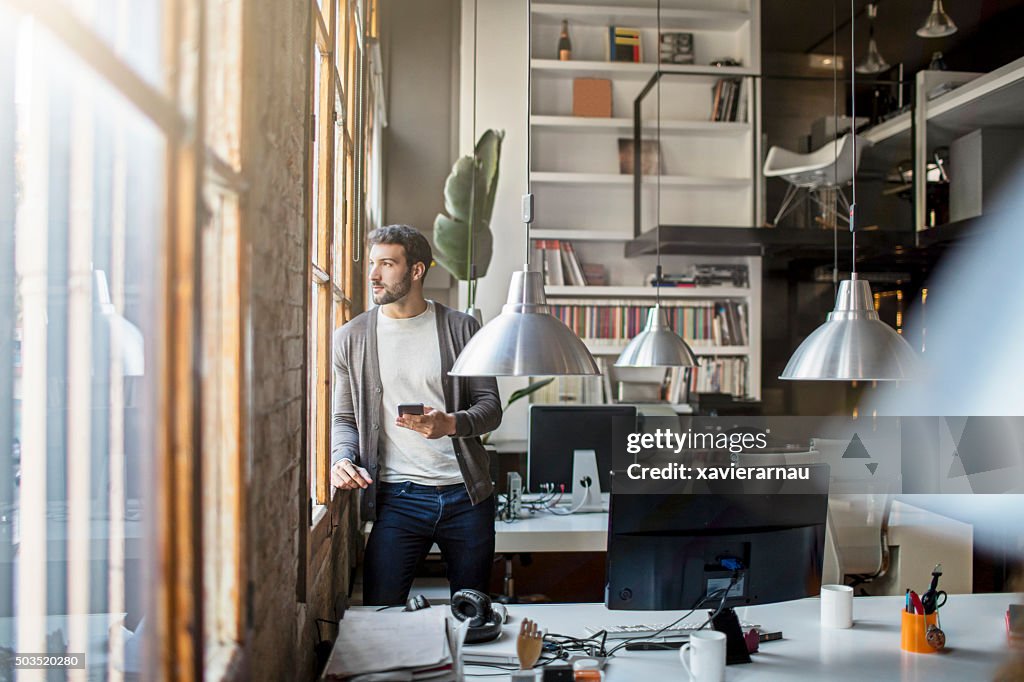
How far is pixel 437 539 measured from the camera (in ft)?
9.58

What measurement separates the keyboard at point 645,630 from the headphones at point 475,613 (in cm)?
26

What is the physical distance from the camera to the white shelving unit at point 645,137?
572 centimetres

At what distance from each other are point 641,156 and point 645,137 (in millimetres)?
145

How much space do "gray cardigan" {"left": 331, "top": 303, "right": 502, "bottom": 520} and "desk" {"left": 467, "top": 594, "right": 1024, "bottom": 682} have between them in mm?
647

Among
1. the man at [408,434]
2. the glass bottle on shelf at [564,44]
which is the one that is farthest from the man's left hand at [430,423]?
the glass bottle on shelf at [564,44]

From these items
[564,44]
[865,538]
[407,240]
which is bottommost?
[865,538]

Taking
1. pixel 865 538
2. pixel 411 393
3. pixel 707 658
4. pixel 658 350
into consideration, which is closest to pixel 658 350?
pixel 658 350

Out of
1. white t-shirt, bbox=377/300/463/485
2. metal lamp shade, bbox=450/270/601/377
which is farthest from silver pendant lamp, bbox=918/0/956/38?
metal lamp shade, bbox=450/270/601/377

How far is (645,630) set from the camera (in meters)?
2.19

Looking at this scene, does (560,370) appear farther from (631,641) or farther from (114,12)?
(114,12)

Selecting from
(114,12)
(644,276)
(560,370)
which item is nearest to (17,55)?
(114,12)

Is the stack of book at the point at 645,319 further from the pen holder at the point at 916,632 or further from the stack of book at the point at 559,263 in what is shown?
the pen holder at the point at 916,632

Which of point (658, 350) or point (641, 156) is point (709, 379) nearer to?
point (641, 156)

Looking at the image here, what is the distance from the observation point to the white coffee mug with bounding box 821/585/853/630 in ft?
7.48
